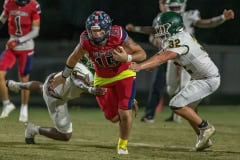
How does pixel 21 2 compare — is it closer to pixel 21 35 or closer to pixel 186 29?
pixel 21 35

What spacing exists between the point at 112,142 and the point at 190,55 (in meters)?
1.61

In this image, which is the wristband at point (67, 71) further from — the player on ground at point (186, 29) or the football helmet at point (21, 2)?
the football helmet at point (21, 2)

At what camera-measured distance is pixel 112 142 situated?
405 inches

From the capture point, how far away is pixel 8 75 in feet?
58.7

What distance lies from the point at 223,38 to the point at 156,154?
8.99m

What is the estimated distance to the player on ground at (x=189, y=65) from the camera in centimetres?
930

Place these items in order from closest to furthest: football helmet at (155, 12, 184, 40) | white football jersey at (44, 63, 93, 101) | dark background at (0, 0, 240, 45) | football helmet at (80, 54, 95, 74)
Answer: white football jersey at (44, 63, 93, 101), football helmet at (155, 12, 184, 40), football helmet at (80, 54, 95, 74), dark background at (0, 0, 240, 45)

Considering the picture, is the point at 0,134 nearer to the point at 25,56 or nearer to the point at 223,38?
the point at 25,56

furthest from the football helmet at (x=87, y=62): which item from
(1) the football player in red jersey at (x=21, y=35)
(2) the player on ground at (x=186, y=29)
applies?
(1) the football player in red jersey at (x=21, y=35)

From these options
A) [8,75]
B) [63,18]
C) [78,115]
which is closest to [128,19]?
[63,18]

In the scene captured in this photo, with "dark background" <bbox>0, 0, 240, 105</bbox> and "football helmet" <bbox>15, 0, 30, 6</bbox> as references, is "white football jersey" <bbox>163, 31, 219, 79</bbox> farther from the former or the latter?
"dark background" <bbox>0, 0, 240, 105</bbox>

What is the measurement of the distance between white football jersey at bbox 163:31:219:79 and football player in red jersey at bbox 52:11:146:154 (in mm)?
499

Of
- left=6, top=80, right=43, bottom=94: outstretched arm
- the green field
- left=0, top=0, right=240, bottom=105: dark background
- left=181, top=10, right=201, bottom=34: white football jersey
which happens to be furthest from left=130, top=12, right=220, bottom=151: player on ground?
left=0, top=0, right=240, bottom=105: dark background

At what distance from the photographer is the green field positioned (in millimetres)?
8734
